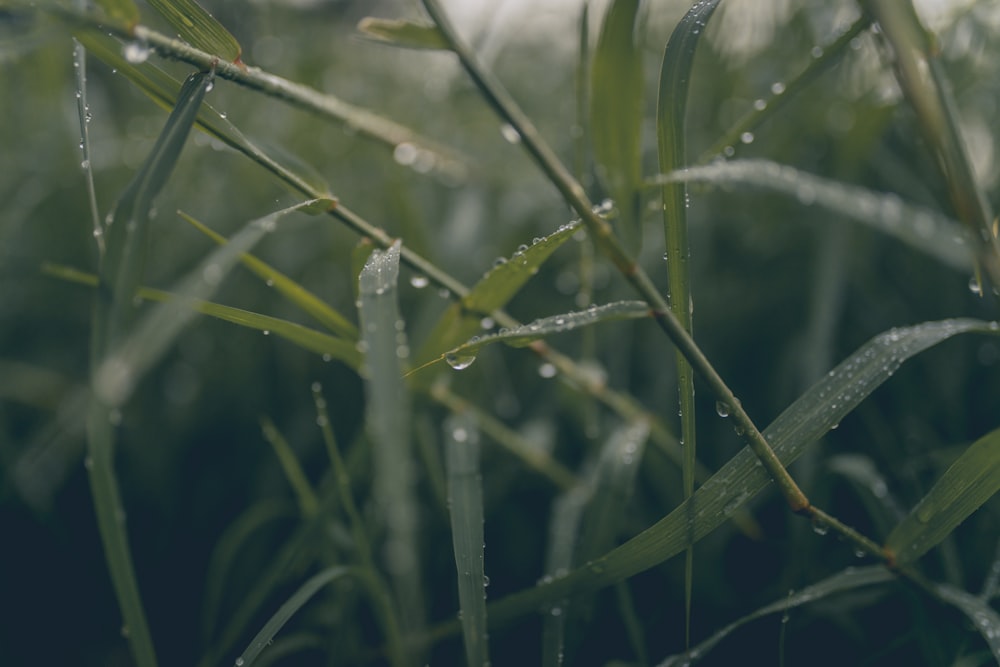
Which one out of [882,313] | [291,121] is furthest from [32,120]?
[882,313]


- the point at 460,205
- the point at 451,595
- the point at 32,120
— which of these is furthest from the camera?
the point at 32,120

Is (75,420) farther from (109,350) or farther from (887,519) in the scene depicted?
(887,519)

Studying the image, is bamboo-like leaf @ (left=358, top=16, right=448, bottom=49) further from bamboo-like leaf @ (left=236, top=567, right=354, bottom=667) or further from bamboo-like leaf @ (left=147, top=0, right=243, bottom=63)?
bamboo-like leaf @ (left=236, top=567, right=354, bottom=667)

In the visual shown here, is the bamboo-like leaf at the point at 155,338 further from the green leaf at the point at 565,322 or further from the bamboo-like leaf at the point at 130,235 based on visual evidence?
the green leaf at the point at 565,322

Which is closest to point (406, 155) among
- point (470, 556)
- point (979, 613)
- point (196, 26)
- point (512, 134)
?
point (512, 134)

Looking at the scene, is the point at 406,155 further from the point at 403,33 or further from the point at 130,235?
the point at 130,235

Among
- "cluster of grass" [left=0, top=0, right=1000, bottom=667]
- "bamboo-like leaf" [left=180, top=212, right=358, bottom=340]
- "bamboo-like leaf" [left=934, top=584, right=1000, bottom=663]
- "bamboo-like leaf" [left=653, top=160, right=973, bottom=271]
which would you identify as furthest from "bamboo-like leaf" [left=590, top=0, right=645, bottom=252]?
"bamboo-like leaf" [left=934, top=584, right=1000, bottom=663]

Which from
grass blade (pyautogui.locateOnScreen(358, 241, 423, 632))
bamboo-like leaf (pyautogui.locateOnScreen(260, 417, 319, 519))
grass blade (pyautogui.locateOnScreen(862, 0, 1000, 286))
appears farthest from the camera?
bamboo-like leaf (pyautogui.locateOnScreen(260, 417, 319, 519))
